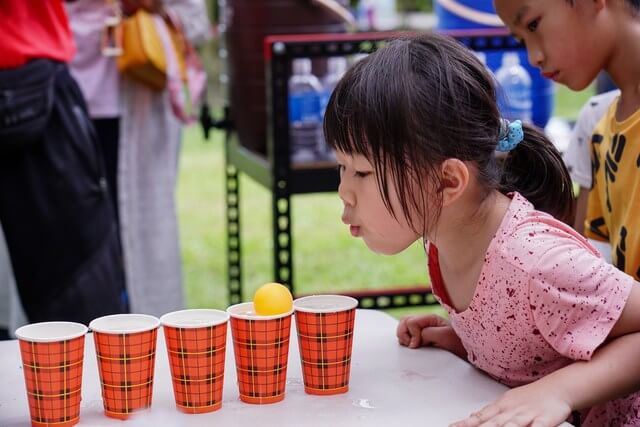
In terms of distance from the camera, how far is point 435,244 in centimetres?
145

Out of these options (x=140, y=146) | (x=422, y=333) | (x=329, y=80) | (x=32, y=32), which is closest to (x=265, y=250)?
(x=140, y=146)

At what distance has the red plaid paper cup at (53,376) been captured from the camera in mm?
1148

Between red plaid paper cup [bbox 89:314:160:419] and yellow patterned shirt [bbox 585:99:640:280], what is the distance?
822 mm

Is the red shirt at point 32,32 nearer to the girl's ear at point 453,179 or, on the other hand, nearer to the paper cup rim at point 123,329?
the paper cup rim at point 123,329

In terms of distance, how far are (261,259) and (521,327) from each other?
4471 millimetres

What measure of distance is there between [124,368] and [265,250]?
479cm

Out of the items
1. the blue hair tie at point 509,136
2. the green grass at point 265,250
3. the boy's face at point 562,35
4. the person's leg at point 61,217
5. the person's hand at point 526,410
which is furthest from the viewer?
the green grass at point 265,250

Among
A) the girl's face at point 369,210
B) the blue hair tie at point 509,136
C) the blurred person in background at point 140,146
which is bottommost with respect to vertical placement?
the blurred person in background at point 140,146

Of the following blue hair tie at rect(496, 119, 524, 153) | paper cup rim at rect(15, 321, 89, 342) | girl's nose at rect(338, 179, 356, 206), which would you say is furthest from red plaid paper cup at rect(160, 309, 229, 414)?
blue hair tie at rect(496, 119, 524, 153)

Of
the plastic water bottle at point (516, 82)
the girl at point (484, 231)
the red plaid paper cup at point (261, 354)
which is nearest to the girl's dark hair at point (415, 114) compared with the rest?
the girl at point (484, 231)

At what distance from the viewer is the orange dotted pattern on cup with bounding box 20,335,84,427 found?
1149 mm

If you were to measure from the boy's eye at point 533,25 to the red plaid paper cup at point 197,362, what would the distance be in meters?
0.76

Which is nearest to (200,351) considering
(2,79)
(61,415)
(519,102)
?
(61,415)

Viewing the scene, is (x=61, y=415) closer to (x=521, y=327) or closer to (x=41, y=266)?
(x=521, y=327)
